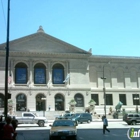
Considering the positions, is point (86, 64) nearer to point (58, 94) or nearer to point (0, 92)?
point (58, 94)

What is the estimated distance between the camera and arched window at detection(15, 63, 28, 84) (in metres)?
55.6

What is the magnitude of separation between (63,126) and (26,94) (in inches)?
1512

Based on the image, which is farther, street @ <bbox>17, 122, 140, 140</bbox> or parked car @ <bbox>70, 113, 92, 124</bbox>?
parked car @ <bbox>70, 113, 92, 124</bbox>

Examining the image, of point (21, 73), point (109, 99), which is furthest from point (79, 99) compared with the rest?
point (21, 73)

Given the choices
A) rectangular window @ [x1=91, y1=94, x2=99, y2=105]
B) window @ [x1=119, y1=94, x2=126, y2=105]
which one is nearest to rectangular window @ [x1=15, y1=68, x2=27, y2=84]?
rectangular window @ [x1=91, y1=94, x2=99, y2=105]

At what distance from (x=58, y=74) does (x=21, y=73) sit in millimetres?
7756

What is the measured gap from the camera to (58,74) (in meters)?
57.9

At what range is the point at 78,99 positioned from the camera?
57.7 metres

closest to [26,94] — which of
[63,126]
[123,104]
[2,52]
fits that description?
[2,52]

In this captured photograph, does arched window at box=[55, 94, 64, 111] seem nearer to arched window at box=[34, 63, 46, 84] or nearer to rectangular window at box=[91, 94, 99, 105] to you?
arched window at box=[34, 63, 46, 84]

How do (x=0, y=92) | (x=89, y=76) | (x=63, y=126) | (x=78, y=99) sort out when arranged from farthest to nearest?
(x=89, y=76) → (x=78, y=99) → (x=0, y=92) → (x=63, y=126)

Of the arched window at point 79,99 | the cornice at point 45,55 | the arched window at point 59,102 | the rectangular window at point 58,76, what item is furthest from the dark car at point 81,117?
the cornice at point 45,55

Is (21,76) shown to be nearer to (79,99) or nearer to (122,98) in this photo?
(79,99)

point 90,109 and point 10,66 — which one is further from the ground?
point 10,66
